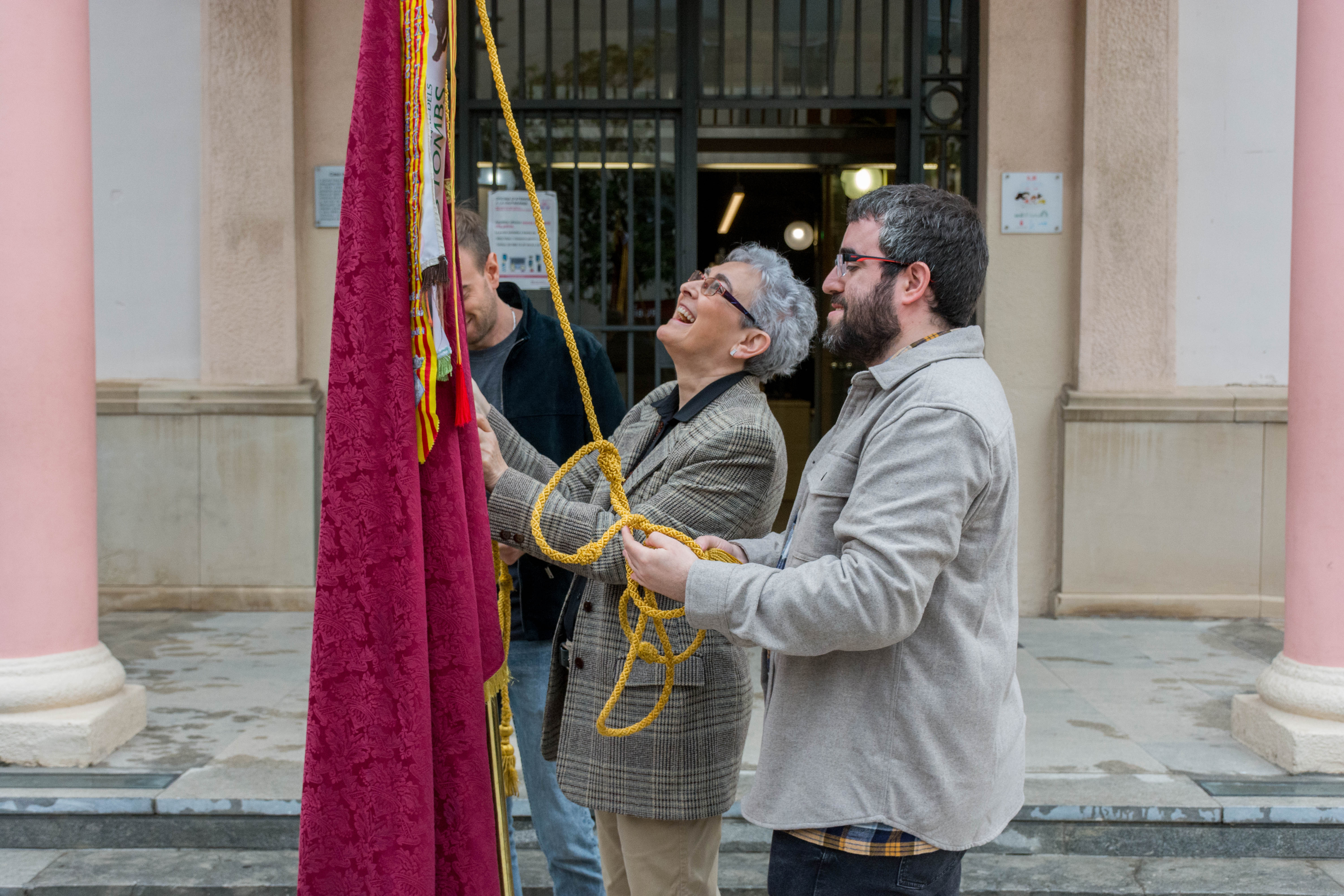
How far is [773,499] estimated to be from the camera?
242cm

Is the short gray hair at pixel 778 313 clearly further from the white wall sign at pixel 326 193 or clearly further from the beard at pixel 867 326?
the white wall sign at pixel 326 193

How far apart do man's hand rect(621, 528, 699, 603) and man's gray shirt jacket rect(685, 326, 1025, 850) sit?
0.04 meters

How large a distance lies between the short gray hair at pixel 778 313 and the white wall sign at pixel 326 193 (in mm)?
4458

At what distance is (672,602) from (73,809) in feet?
8.07

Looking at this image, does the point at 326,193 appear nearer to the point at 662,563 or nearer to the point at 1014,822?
the point at 1014,822

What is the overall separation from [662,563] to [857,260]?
0.59 metres

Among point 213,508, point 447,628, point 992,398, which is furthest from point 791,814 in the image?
point 213,508

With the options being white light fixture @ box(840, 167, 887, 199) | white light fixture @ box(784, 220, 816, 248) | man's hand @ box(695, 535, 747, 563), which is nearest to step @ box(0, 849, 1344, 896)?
man's hand @ box(695, 535, 747, 563)

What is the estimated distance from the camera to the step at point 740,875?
3.46 meters

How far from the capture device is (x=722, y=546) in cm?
213

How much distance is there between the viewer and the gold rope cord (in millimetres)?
2023

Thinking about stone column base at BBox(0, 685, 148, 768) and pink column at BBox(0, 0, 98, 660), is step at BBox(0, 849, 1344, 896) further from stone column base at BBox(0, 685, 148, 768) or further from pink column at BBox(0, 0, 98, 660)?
pink column at BBox(0, 0, 98, 660)

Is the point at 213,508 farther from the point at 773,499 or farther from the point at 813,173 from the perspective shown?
the point at 813,173

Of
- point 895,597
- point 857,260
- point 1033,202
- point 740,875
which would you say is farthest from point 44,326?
point 1033,202
